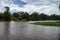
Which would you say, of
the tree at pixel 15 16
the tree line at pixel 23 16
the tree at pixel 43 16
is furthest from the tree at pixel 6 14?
the tree at pixel 43 16

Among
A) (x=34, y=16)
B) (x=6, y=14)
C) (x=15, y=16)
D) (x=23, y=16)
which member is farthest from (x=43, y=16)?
(x=6, y=14)

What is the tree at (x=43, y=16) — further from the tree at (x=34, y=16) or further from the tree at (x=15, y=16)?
the tree at (x=15, y=16)

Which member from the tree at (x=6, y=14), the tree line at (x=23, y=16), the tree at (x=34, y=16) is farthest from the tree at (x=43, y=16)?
the tree at (x=6, y=14)

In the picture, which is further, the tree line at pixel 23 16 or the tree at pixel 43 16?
the tree at pixel 43 16

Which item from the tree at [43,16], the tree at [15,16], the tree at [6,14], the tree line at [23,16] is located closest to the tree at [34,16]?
the tree line at [23,16]

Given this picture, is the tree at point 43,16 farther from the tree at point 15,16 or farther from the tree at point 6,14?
the tree at point 6,14

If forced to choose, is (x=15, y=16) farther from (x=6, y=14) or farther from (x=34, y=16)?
(x=34, y=16)

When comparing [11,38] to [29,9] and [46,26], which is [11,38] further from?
[46,26]

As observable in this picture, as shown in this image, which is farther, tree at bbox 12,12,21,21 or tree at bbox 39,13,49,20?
tree at bbox 39,13,49,20

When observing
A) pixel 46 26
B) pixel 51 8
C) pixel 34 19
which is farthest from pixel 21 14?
pixel 46 26

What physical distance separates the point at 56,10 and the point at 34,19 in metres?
0.93

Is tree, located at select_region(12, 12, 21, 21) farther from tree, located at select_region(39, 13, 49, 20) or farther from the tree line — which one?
tree, located at select_region(39, 13, 49, 20)

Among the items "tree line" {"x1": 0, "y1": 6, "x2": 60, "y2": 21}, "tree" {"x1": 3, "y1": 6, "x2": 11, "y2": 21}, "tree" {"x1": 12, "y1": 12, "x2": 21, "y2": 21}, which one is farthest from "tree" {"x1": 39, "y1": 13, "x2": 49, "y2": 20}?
"tree" {"x1": 3, "y1": 6, "x2": 11, "y2": 21}

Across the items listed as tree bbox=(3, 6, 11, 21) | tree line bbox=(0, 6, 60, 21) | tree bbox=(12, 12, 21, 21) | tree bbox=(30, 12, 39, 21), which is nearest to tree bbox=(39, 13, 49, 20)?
tree line bbox=(0, 6, 60, 21)
